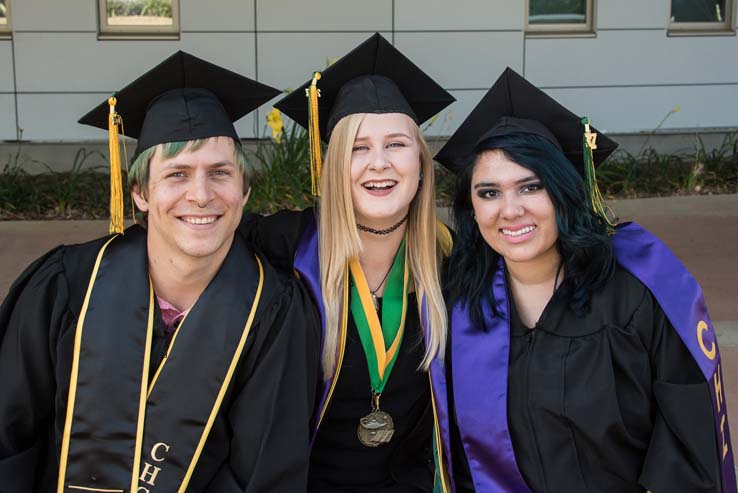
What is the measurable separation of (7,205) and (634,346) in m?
5.43

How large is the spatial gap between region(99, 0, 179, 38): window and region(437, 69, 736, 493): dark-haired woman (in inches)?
215

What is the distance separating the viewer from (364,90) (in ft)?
9.97

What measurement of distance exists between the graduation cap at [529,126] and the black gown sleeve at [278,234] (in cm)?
58

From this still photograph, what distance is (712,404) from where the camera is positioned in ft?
8.71

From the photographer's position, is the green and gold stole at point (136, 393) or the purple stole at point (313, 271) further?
the purple stole at point (313, 271)

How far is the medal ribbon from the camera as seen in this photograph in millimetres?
2938

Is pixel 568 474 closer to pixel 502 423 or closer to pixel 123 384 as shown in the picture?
pixel 502 423

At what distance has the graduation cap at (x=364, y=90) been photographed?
303 cm

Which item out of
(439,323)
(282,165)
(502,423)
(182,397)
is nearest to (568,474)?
(502,423)

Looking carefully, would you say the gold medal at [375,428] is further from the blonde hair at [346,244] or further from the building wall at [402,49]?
the building wall at [402,49]

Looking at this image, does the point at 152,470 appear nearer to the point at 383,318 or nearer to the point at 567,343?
the point at 383,318

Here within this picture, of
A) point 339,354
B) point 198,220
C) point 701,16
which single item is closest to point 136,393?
point 198,220

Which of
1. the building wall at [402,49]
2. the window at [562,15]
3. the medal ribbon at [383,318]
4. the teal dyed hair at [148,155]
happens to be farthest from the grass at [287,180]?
the teal dyed hair at [148,155]

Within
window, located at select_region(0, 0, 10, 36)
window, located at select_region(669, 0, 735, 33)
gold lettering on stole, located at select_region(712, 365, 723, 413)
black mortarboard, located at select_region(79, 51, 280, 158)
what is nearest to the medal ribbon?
black mortarboard, located at select_region(79, 51, 280, 158)
